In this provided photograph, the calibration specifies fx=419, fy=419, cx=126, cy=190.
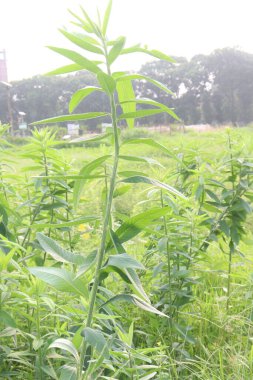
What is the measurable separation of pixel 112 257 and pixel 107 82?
0.80 feet

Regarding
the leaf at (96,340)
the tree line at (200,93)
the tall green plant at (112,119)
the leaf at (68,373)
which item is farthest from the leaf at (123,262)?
the tree line at (200,93)

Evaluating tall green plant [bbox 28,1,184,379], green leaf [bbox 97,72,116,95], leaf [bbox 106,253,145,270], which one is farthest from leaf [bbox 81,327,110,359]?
green leaf [bbox 97,72,116,95]

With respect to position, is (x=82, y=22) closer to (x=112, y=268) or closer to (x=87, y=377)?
(x=112, y=268)

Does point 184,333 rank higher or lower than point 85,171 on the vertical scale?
lower

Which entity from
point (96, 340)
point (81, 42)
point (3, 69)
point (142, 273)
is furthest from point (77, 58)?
point (3, 69)

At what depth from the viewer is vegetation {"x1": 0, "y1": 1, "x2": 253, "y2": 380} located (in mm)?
625

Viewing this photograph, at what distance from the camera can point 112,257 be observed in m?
0.59

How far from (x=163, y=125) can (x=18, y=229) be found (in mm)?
19627

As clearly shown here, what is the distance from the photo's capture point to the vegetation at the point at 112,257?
0.62 m

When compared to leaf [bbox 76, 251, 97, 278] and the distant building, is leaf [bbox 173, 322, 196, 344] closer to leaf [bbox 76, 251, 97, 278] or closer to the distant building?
leaf [bbox 76, 251, 97, 278]

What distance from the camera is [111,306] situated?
0.85 meters

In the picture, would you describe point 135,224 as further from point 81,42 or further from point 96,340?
point 81,42

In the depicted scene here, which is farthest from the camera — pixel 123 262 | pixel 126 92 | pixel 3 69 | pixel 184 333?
pixel 3 69

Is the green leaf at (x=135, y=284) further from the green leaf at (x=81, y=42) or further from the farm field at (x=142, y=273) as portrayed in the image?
the green leaf at (x=81, y=42)
